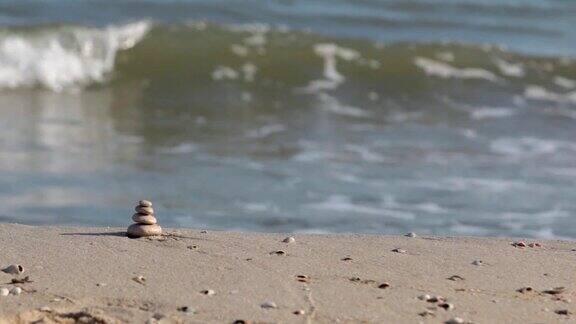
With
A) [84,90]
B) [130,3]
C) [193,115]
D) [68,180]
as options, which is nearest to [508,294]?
[68,180]

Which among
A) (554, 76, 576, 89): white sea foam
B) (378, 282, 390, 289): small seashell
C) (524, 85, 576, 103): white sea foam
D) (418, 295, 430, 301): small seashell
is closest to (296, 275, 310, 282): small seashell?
(378, 282, 390, 289): small seashell

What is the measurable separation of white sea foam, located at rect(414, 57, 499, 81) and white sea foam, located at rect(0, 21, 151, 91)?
2911 millimetres

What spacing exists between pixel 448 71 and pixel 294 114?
2.90m

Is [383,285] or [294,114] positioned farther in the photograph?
[294,114]

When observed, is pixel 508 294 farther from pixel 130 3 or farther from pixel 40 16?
pixel 130 3

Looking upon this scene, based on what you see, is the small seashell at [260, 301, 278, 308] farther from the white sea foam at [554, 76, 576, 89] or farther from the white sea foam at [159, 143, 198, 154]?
the white sea foam at [554, 76, 576, 89]

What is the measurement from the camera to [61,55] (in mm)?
11508

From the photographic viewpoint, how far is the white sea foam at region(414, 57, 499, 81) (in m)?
12.2

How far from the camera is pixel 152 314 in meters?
3.32

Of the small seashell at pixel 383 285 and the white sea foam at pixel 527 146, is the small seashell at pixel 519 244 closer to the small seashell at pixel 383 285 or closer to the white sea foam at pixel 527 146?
the small seashell at pixel 383 285

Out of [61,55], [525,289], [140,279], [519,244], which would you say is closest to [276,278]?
[140,279]

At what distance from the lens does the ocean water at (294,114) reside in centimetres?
628

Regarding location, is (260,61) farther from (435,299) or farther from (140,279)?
(435,299)

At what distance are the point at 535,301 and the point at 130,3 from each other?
35.5ft
